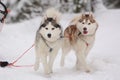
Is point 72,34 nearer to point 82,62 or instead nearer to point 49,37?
point 82,62

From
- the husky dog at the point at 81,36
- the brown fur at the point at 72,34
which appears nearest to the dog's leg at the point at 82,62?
the husky dog at the point at 81,36

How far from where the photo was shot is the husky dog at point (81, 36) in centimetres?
538

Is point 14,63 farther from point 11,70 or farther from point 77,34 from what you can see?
point 77,34

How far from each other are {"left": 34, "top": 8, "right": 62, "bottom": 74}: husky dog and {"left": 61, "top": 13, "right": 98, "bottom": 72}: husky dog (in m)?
0.43

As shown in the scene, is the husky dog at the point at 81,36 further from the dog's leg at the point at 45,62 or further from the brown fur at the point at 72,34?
the dog's leg at the point at 45,62

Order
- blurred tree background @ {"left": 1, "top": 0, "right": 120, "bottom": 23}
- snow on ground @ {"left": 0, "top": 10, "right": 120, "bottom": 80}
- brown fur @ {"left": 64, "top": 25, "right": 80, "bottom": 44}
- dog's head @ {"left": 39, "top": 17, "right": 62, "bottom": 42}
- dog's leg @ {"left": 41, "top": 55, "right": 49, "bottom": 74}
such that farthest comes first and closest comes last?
blurred tree background @ {"left": 1, "top": 0, "right": 120, "bottom": 23}, brown fur @ {"left": 64, "top": 25, "right": 80, "bottom": 44}, snow on ground @ {"left": 0, "top": 10, "right": 120, "bottom": 80}, dog's leg @ {"left": 41, "top": 55, "right": 49, "bottom": 74}, dog's head @ {"left": 39, "top": 17, "right": 62, "bottom": 42}

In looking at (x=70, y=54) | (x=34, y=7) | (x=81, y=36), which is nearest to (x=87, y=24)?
(x=81, y=36)

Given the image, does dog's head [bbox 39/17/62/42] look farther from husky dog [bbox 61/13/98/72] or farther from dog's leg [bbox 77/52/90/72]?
dog's leg [bbox 77/52/90/72]

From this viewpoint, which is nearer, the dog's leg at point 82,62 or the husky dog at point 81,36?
the husky dog at point 81,36

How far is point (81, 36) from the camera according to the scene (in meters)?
5.53

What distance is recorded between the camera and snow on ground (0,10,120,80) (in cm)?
542

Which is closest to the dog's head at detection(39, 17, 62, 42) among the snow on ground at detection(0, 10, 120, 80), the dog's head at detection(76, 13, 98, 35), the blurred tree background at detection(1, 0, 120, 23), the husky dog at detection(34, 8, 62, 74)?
the husky dog at detection(34, 8, 62, 74)

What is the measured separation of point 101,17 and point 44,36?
4703 millimetres

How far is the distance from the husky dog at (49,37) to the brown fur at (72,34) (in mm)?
436
